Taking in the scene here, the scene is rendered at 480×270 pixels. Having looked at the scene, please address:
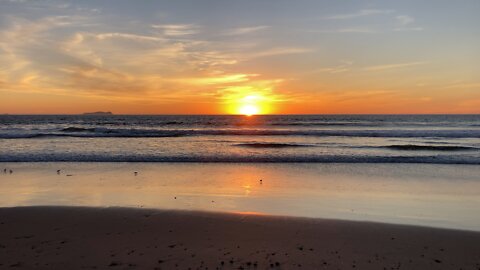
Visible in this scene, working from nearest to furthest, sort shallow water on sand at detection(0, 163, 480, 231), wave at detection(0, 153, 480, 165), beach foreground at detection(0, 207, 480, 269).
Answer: beach foreground at detection(0, 207, 480, 269) → shallow water on sand at detection(0, 163, 480, 231) → wave at detection(0, 153, 480, 165)

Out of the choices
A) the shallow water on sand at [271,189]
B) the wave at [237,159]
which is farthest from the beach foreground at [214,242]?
the wave at [237,159]

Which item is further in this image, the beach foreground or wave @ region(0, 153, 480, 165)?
wave @ region(0, 153, 480, 165)

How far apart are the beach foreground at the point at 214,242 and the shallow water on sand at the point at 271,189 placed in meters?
0.95

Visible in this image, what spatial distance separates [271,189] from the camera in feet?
38.5

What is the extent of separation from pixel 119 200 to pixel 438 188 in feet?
31.2

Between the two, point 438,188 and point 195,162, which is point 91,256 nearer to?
point 438,188

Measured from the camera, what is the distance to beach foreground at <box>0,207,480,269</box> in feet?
18.8

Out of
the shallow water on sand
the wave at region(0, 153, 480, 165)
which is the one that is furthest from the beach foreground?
the wave at region(0, 153, 480, 165)

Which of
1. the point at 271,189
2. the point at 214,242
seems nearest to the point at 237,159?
the point at 271,189

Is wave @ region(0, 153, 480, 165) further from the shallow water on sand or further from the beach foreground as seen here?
the beach foreground

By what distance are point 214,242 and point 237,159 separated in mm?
12957

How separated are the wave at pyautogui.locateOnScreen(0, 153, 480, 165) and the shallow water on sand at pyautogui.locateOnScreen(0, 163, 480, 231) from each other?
1682mm

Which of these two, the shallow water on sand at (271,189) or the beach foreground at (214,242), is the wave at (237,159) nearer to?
the shallow water on sand at (271,189)

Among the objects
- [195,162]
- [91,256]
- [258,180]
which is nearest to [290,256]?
[91,256]
